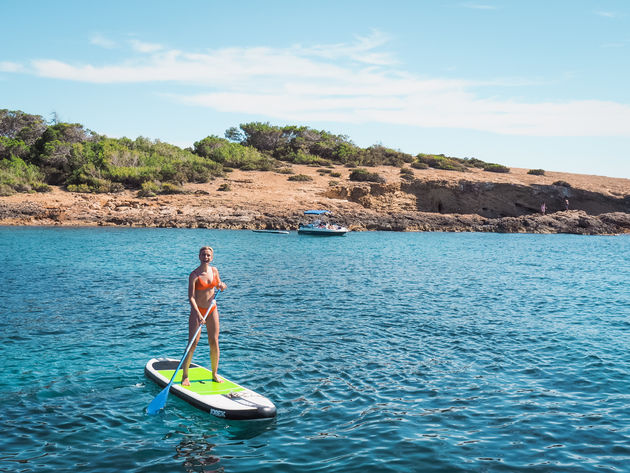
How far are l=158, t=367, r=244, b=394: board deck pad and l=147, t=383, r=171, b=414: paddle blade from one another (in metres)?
0.60

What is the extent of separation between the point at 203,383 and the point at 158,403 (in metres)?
1.13

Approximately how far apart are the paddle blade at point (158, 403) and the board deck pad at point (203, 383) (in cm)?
60

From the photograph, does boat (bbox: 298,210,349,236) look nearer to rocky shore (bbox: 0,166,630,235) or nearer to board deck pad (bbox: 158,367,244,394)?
rocky shore (bbox: 0,166,630,235)

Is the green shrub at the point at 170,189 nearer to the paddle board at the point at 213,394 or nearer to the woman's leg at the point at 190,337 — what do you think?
the paddle board at the point at 213,394

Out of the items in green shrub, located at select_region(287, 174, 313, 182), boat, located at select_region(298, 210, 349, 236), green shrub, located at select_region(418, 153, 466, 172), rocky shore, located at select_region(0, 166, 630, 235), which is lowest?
boat, located at select_region(298, 210, 349, 236)

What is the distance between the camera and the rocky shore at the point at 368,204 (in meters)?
53.8

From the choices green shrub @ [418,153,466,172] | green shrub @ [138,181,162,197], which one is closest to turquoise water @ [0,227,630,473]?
green shrub @ [138,181,162,197]

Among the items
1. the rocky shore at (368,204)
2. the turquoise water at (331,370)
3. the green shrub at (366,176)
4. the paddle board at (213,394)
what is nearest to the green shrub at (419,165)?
the rocky shore at (368,204)

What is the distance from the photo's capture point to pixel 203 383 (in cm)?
1064

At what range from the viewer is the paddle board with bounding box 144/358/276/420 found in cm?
934

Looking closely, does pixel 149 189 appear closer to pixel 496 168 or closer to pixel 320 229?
pixel 320 229

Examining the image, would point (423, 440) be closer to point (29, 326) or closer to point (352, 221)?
point (29, 326)

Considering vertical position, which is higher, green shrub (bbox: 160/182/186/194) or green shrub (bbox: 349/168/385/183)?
green shrub (bbox: 349/168/385/183)

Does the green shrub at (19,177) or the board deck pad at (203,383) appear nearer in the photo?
the board deck pad at (203,383)
